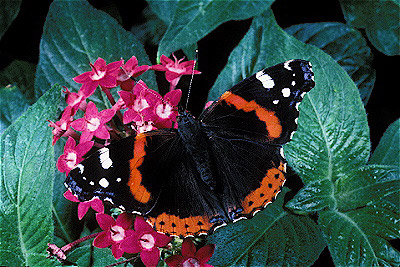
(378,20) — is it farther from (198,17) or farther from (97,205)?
(97,205)

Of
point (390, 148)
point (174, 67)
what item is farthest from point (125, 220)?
point (390, 148)

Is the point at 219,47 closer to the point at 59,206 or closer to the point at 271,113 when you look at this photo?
the point at 271,113

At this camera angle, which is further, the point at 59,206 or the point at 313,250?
the point at 59,206

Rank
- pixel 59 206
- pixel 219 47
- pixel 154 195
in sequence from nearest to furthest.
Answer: pixel 154 195 < pixel 59 206 < pixel 219 47

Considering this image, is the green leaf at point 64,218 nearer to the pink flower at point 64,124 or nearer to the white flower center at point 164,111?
the pink flower at point 64,124

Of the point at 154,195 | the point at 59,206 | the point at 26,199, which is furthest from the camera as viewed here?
the point at 59,206

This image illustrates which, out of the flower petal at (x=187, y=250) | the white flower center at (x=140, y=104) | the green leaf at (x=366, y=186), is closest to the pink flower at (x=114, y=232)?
the flower petal at (x=187, y=250)

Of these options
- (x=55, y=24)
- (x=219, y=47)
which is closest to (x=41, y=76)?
(x=55, y=24)
